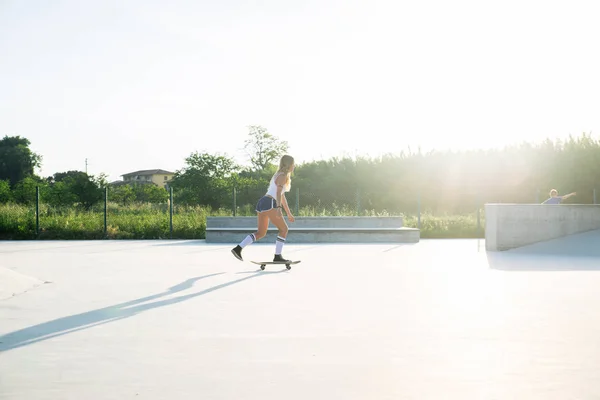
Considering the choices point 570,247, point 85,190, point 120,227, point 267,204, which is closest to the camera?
point 267,204

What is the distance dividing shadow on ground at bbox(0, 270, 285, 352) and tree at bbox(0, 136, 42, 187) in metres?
70.1

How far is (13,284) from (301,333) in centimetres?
459

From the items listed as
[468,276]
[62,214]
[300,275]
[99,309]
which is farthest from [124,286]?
[62,214]

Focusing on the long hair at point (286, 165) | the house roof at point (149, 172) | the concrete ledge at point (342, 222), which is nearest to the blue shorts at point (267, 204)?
the long hair at point (286, 165)

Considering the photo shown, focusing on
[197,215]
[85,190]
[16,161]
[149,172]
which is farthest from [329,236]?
[149,172]

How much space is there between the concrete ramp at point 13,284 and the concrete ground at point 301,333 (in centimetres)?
4

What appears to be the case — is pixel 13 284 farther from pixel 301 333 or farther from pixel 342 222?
pixel 342 222

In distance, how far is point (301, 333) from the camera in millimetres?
5316

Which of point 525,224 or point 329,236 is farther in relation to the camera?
point 329,236

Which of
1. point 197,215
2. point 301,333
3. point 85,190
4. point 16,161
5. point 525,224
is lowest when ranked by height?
point 301,333

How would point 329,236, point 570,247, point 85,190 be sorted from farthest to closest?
point 85,190
point 329,236
point 570,247

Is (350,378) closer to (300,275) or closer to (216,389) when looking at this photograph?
(216,389)

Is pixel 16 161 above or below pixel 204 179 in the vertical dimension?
above

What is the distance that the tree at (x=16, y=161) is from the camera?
72062mm
